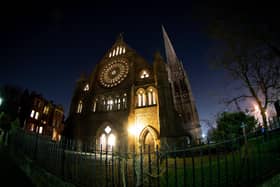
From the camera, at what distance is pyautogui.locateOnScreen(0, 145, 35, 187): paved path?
6.65m

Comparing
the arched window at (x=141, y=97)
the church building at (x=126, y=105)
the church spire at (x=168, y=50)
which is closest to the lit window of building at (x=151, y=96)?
the church building at (x=126, y=105)

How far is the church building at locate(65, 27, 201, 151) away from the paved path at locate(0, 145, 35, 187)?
8.66 metres

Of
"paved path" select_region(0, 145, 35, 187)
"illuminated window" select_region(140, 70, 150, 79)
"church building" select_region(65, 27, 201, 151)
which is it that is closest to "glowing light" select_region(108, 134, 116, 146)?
"church building" select_region(65, 27, 201, 151)

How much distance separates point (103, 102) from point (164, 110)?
30.3ft

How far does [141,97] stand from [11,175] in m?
15.1

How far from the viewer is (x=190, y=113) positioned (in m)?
38.1

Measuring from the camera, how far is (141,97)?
67.8ft

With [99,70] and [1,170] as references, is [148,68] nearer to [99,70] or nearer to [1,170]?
[99,70]

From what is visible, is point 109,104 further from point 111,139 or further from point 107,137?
point 111,139

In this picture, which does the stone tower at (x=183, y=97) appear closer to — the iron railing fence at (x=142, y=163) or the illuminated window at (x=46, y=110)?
the iron railing fence at (x=142, y=163)

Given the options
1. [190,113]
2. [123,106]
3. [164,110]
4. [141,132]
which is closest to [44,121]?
[123,106]

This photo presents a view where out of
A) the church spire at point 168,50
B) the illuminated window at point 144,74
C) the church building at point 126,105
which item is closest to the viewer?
the church building at point 126,105

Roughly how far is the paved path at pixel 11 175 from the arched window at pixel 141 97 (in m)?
13.6

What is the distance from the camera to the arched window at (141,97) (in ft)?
66.2
